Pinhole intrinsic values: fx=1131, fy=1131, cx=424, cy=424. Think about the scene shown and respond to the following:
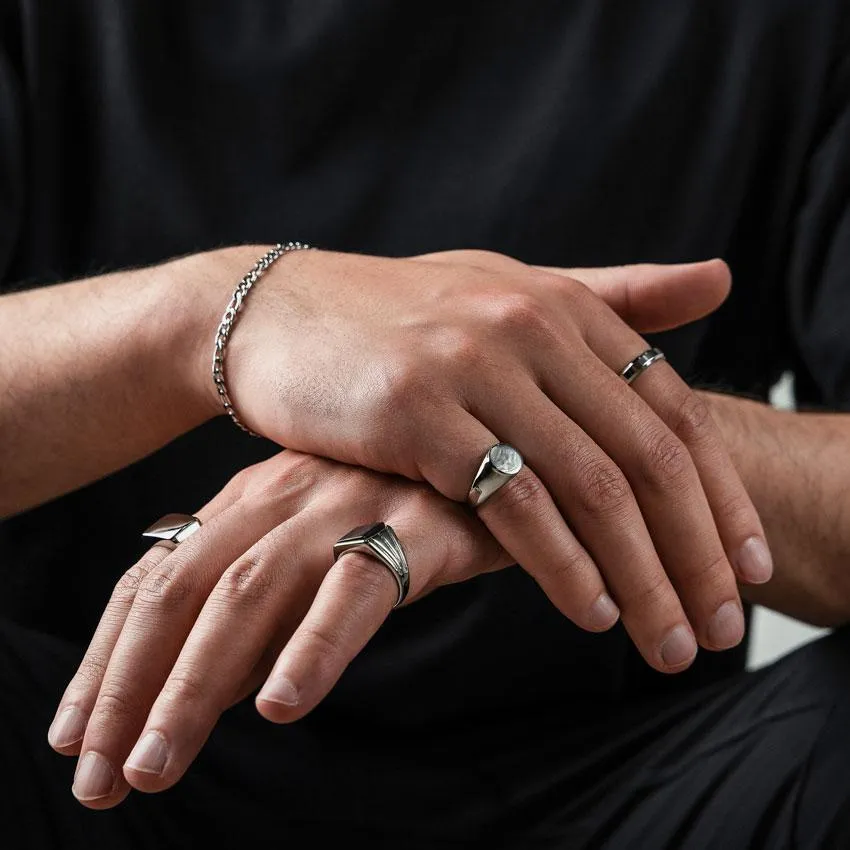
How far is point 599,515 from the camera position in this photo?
739 millimetres

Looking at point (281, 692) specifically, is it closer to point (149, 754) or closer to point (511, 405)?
point (149, 754)

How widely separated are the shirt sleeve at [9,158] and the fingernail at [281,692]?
0.69 meters

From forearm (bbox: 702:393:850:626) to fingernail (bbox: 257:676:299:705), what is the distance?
18.8 inches

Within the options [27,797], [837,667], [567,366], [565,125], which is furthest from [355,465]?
[565,125]

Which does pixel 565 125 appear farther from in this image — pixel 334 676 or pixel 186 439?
pixel 334 676

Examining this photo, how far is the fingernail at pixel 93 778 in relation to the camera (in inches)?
25.6

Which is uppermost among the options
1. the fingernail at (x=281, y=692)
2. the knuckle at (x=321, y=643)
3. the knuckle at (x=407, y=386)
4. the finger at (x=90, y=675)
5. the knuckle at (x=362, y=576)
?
the knuckle at (x=407, y=386)

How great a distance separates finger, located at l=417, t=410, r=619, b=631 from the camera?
0.72 m

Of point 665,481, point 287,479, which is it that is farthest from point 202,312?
point 665,481

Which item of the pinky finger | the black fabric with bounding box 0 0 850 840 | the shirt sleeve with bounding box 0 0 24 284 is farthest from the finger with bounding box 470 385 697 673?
the shirt sleeve with bounding box 0 0 24 284

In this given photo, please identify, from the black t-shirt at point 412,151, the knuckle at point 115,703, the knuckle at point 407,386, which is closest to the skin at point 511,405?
the knuckle at point 407,386

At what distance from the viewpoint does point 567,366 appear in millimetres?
763

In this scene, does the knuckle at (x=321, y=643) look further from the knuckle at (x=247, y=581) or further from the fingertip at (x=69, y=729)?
the fingertip at (x=69, y=729)

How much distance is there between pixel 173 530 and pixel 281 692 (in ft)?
0.62
